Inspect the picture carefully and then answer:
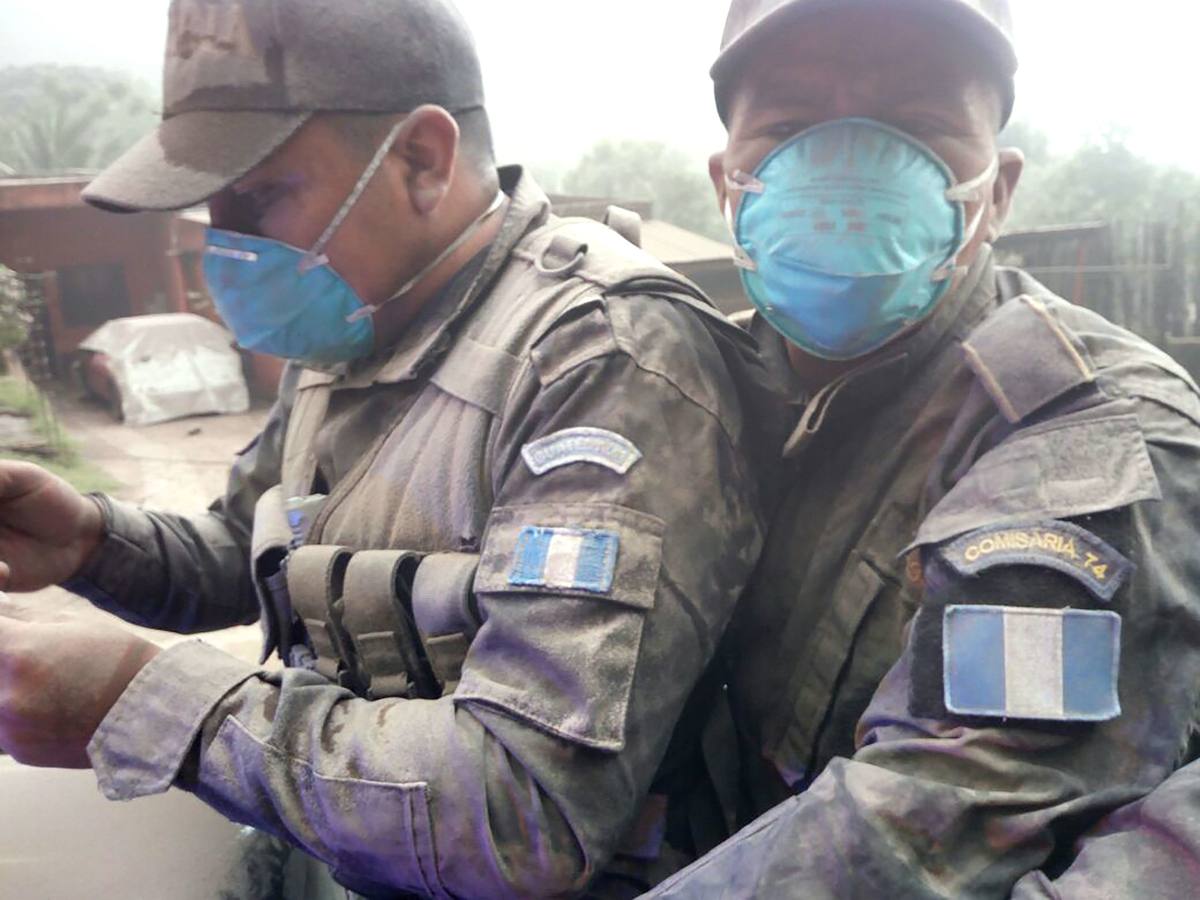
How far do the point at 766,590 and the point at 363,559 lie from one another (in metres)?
0.49

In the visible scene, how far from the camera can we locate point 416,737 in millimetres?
1084

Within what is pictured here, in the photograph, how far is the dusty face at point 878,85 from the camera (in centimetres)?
119

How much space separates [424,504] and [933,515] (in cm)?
61

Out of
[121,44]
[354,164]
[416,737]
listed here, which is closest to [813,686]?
[416,737]

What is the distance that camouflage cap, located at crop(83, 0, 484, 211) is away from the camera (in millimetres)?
1328

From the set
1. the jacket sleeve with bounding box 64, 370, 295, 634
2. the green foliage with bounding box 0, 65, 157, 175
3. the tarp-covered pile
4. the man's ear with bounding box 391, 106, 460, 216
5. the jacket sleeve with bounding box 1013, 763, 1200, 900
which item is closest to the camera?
the jacket sleeve with bounding box 1013, 763, 1200, 900

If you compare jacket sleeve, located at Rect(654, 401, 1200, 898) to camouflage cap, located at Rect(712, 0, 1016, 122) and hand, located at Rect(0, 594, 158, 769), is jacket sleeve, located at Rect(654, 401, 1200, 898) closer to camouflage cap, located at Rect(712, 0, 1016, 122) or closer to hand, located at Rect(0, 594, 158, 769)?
camouflage cap, located at Rect(712, 0, 1016, 122)

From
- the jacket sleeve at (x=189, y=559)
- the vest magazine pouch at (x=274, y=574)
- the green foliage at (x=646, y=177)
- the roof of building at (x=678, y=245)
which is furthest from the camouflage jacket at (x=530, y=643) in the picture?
the green foliage at (x=646, y=177)

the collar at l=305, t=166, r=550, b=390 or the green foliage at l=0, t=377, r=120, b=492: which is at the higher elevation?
the collar at l=305, t=166, r=550, b=390

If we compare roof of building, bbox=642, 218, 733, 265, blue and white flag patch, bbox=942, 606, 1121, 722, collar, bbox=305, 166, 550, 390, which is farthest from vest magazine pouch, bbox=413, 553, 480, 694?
roof of building, bbox=642, 218, 733, 265

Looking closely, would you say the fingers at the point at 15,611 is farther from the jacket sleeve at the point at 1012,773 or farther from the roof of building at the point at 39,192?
the roof of building at the point at 39,192

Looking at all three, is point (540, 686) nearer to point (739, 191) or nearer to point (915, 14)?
point (739, 191)

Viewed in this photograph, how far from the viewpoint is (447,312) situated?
1419 millimetres

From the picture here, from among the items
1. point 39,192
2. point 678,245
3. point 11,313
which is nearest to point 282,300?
point 678,245
